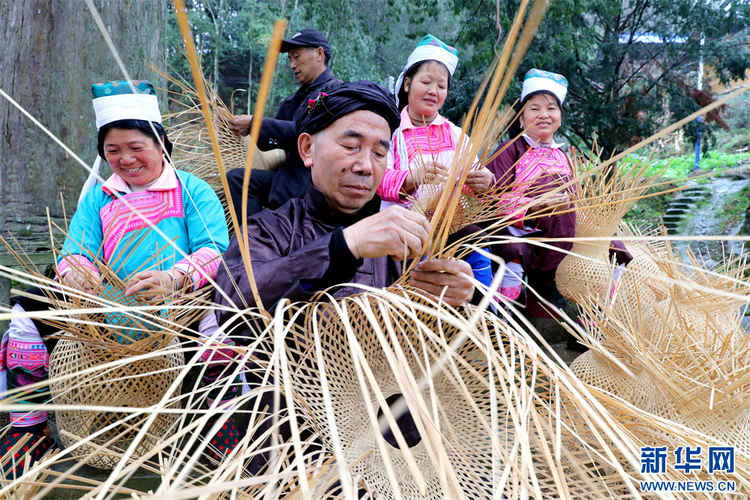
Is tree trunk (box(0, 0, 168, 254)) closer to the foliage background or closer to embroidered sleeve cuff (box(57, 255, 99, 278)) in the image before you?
embroidered sleeve cuff (box(57, 255, 99, 278))

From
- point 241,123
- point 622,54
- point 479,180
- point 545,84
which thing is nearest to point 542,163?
point 545,84

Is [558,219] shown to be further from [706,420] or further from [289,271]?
[289,271]

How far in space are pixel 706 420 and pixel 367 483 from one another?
77 centimetres

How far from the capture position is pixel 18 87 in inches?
77.9

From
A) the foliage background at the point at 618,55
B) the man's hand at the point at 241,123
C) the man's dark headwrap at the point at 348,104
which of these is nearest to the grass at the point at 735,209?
the foliage background at the point at 618,55

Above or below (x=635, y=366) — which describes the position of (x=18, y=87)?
above

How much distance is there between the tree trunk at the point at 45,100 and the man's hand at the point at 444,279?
76.7 inches

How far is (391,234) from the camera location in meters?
0.79

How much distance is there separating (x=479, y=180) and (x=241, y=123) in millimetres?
1373

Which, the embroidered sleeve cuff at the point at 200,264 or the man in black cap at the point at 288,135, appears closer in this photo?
the embroidered sleeve cuff at the point at 200,264

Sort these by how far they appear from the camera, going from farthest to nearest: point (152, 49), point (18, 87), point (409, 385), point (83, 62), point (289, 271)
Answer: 1. point (152, 49)
2. point (83, 62)
3. point (18, 87)
4. point (289, 271)
5. point (409, 385)

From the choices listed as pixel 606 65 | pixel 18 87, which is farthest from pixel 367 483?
pixel 606 65

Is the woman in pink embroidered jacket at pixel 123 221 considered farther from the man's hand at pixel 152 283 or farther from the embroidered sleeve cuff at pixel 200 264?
the man's hand at pixel 152 283

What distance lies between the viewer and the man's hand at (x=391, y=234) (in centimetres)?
77
